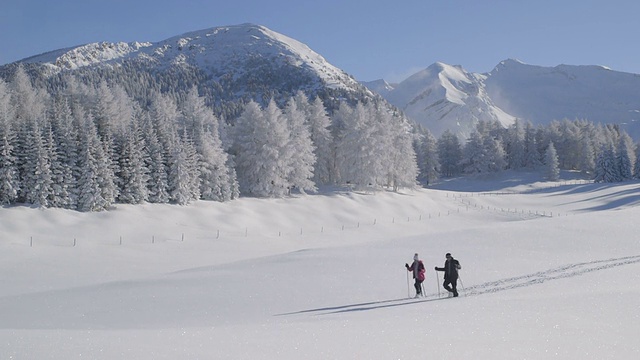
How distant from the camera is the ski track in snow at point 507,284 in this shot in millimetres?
14250

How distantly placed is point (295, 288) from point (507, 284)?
789cm

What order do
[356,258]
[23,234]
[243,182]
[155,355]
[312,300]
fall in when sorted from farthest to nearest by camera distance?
[243,182], [23,234], [356,258], [312,300], [155,355]

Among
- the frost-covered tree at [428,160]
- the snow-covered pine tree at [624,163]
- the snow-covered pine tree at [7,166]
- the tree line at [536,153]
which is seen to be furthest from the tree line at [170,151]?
the snow-covered pine tree at [624,163]

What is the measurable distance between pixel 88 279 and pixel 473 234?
22878 millimetres

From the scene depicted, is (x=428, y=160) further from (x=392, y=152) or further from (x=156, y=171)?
(x=156, y=171)

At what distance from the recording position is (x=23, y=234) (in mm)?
32656

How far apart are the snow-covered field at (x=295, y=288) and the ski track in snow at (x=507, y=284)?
0.29ft

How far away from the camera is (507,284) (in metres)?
17.1

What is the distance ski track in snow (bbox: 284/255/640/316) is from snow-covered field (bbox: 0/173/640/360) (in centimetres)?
9

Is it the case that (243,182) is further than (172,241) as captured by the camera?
Yes

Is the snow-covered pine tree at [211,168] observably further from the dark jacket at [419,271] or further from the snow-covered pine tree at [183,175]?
the dark jacket at [419,271]

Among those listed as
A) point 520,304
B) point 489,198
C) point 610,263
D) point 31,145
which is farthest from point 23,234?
point 489,198

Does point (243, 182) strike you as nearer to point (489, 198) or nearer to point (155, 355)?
point (489, 198)

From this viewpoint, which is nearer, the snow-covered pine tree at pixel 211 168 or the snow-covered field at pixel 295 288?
the snow-covered field at pixel 295 288
